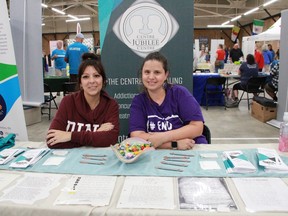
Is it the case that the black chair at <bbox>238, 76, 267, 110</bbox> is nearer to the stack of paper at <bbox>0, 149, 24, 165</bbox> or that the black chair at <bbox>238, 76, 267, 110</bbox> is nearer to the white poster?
the white poster

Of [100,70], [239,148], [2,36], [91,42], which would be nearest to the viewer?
[239,148]

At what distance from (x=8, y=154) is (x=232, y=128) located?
3.90 meters

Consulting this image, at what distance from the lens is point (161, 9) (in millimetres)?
2475

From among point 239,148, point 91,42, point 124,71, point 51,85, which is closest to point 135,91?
point 124,71

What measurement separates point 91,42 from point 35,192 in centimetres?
1613

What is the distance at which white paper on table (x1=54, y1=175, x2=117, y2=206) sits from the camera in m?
1.03

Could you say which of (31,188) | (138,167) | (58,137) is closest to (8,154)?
(58,137)

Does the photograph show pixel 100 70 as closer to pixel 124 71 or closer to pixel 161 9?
pixel 124 71

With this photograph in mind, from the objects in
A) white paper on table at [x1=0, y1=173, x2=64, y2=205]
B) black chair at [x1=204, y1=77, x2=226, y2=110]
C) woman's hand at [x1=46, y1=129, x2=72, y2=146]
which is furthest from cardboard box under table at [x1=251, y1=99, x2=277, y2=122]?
white paper on table at [x1=0, y1=173, x2=64, y2=205]

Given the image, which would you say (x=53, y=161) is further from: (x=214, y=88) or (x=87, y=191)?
(x=214, y=88)

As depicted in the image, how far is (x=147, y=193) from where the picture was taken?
3.54ft

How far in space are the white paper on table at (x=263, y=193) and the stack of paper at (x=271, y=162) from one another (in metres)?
0.08

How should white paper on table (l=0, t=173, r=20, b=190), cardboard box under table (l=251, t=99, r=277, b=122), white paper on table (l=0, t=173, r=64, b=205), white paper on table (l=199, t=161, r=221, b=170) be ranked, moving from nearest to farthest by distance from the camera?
1. white paper on table (l=0, t=173, r=64, b=205)
2. white paper on table (l=0, t=173, r=20, b=190)
3. white paper on table (l=199, t=161, r=221, b=170)
4. cardboard box under table (l=251, t=99, r=277, b=122)

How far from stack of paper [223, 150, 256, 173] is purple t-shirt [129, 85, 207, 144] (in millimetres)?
453
